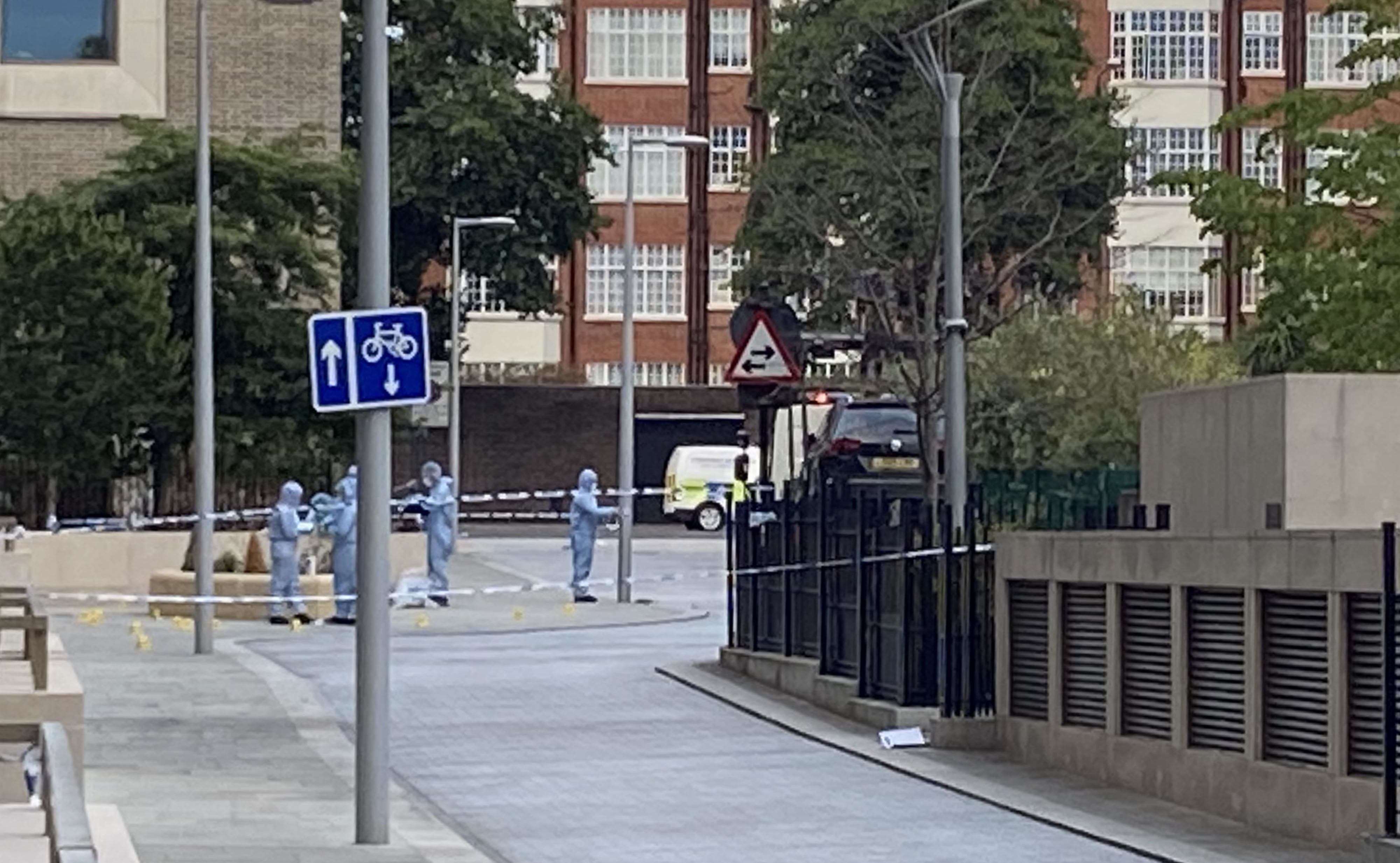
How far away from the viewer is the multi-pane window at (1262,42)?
81250mm

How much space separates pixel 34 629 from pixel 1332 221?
21373 mm

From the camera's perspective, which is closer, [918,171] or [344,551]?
[344,551]

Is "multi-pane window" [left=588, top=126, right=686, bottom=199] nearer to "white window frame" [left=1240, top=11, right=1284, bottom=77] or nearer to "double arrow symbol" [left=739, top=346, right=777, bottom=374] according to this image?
"white window frame" [left=1240, top=11, right=1284, bottom=77]

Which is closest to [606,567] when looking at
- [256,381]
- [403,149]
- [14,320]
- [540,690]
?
[256,381]

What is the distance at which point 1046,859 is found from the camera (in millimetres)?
15328

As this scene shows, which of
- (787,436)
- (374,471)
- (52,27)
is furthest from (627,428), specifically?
(374,471)

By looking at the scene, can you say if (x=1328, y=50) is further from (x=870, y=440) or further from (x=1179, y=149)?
(x=870, y=440)

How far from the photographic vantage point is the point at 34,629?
48.6 feet

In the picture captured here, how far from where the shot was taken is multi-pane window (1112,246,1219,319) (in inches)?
3152

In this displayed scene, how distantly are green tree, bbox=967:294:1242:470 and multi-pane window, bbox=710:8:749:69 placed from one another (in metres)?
30.7

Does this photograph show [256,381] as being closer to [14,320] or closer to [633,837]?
[14,320]

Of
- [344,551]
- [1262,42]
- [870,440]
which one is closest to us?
[344,551]

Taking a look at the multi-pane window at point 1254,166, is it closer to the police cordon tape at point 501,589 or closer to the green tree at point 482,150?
the green tree at point 482,150

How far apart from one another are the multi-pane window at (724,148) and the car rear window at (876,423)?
39.7m
